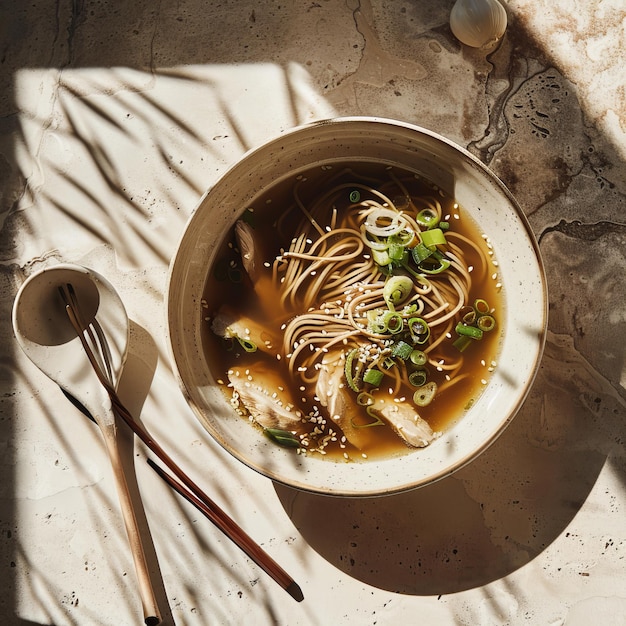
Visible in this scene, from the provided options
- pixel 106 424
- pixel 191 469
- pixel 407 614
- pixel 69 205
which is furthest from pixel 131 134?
pixel 407 614

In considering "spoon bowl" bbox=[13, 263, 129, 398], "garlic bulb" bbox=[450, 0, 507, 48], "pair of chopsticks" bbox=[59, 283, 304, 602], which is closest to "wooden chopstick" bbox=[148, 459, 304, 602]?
"pair of chopsticks" bbox=[59, 283, 304, 602]

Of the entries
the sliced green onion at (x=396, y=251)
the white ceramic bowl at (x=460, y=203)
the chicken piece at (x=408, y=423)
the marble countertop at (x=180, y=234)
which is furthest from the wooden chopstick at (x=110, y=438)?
the sliced green onion at (x=396, y=251)

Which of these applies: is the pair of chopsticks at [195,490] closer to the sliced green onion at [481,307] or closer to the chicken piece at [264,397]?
the chicken piece at [264,397]

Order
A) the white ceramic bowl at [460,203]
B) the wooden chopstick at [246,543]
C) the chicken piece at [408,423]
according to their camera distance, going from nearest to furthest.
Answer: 1. the white ceramic bowl at [460,203]
2. the chicken piece at [408,423]
3. the wooden chopstick at [246,543]

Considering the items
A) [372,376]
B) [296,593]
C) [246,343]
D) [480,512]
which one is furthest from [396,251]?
[296,593]

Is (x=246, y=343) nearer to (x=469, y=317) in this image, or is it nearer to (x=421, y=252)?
(x=421, y=252)

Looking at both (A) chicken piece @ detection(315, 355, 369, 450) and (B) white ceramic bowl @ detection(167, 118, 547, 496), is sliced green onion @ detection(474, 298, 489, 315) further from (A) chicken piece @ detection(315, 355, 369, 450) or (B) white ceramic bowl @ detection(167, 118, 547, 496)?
(A) chicken piece @ detection(315, 355, 369, 450)
